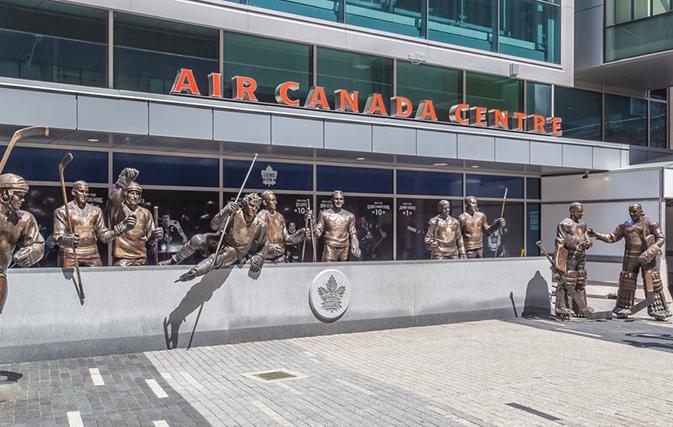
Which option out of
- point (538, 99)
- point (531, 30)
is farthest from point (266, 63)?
point (531, 30)

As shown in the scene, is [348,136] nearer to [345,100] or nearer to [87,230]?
[345,100]

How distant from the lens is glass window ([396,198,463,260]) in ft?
55.7

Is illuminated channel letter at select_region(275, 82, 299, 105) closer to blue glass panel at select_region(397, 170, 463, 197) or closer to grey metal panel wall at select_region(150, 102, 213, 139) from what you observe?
grey metal panel wall at select_region(150, 102, 213, 139)

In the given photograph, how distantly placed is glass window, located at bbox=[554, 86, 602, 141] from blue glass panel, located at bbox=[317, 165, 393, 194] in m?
5.79

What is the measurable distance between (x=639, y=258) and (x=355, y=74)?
748cm

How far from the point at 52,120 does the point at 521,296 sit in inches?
350

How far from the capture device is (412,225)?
56.5 feet

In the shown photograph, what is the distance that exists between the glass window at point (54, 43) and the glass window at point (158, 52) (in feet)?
1.21

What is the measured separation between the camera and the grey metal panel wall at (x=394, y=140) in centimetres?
1397

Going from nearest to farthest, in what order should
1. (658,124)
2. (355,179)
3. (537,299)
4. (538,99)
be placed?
(537,299), (355,179), (538,99), (658,124)

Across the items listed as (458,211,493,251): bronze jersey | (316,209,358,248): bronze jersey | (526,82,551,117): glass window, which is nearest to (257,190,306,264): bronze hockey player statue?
(316,209,358,248): bronze jersey

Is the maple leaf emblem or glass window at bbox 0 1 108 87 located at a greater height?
glass window at bbox 0 1 108 87

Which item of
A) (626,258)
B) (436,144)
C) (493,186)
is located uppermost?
(436,144)

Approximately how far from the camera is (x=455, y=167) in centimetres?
1745
